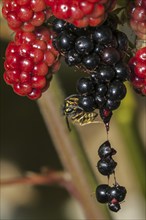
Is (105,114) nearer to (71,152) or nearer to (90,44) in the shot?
(90,44)

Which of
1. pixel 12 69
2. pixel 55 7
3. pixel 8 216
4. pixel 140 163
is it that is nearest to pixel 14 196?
pixel 8 216

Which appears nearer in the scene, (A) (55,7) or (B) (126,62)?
(A) (55,7)

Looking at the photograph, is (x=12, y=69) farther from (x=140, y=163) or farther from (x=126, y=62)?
(x=140, y=163)

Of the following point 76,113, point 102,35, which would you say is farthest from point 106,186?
point 102,35

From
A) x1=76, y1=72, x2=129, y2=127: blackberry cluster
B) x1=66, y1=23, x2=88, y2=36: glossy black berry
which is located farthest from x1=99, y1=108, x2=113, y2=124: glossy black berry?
x1=66, y1=23, x2=88, y2=36: glossy black berry

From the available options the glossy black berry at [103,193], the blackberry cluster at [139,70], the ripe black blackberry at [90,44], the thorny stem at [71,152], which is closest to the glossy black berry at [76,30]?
the ripe black blackberry at [90,44]

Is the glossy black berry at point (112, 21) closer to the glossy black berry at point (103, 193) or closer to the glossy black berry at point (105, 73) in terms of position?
the glossy black berry at point (105, 73)
